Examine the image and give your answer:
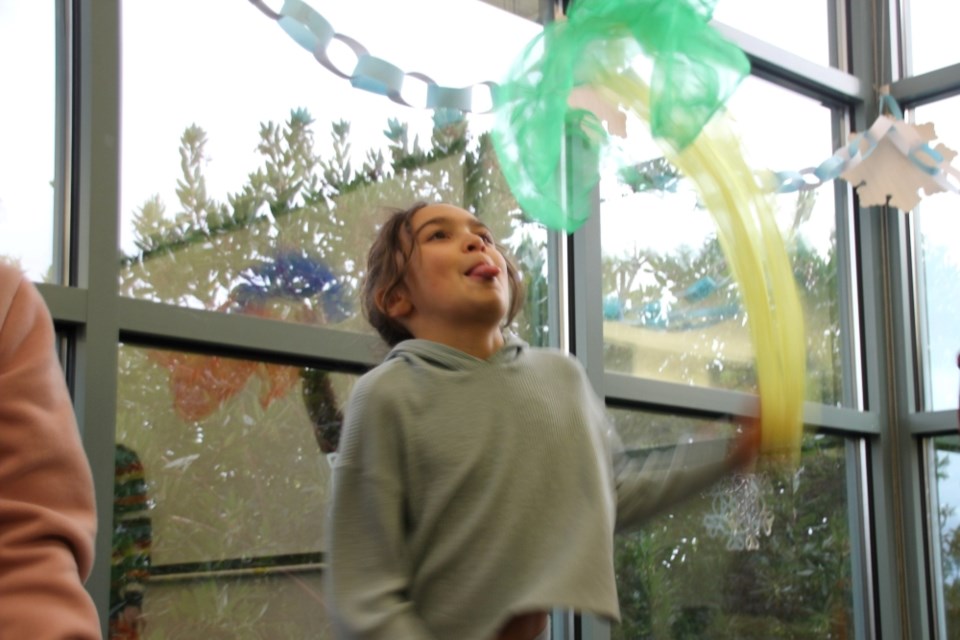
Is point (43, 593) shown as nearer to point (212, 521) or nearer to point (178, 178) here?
point (212, 521)

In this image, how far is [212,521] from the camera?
2197mm

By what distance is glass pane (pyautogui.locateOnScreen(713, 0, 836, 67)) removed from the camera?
143 inches

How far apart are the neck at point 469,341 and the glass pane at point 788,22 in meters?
2.06

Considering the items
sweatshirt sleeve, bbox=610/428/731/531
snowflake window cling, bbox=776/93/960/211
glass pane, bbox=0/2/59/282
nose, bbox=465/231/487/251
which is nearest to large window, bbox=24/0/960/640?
glass pane, bbox=0/2/59/282

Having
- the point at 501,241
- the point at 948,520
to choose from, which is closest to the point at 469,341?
the point at 501,241

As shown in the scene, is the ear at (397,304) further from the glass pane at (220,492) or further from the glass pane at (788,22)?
the glass pane at (788,22)

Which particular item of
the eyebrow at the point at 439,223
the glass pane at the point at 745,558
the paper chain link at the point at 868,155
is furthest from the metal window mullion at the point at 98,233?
Answer: the paper chain link at the point at 868,155

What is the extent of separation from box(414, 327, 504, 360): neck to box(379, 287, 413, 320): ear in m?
0.09

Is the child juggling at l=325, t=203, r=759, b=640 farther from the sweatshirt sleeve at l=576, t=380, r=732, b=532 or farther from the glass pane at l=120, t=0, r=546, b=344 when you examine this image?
the glass pane at l=120, t=0, r=546, b=344

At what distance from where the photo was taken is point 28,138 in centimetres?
205

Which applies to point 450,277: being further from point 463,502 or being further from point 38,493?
point 38,493

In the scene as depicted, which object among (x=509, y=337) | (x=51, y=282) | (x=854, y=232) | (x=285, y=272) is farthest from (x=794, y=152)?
(x=51, y=282)

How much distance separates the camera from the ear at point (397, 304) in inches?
71.1

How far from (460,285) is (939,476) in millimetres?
2487
